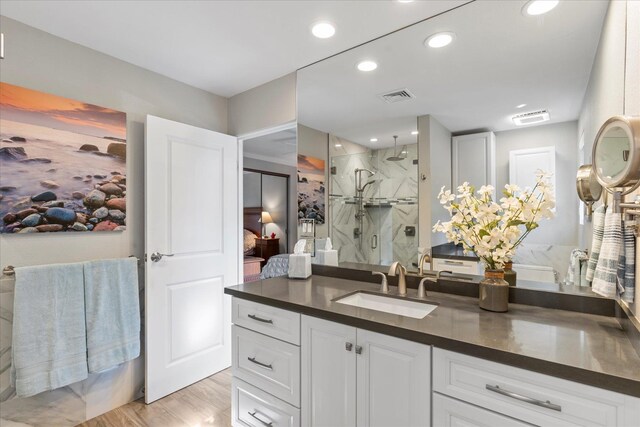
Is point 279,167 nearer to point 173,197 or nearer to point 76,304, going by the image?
point 173,197

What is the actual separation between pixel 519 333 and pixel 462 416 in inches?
13.4

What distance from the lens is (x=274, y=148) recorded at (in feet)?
15.9

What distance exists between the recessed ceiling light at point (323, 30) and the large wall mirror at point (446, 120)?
23cm

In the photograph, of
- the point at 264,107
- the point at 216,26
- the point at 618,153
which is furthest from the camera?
the point at 264,107

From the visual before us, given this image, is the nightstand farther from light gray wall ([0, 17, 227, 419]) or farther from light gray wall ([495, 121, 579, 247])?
light gray wall ([495, 121, 579, 247])

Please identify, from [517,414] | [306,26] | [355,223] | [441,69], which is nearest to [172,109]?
[306,26]

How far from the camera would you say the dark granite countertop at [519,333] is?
0.86 m

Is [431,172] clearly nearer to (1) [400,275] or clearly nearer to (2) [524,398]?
(1) [400,275]

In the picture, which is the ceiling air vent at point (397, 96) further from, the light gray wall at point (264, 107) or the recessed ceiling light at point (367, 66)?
the light gray wall at point (264, 107)

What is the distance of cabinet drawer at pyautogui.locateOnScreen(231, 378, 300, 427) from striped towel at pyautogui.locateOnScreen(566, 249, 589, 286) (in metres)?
1.37

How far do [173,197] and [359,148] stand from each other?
1.42 meters

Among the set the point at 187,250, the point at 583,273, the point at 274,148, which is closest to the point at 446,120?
the point at 583,273

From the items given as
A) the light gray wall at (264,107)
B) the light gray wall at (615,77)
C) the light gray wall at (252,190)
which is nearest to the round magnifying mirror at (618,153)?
the light gray wall at (615,77)

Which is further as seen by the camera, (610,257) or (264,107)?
(264,107)
